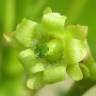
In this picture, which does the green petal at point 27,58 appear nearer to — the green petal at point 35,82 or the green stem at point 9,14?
the green petal at point 35,82

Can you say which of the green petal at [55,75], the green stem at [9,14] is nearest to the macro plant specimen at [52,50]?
the green petal at [55,75]

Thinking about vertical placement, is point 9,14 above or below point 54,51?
above

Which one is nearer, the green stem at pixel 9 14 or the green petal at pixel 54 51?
the green petal at pixel 54 51

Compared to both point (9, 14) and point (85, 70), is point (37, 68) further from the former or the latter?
point (9, 14)

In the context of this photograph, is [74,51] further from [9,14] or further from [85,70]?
[9,14]

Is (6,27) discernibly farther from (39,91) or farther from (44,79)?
(44,79)

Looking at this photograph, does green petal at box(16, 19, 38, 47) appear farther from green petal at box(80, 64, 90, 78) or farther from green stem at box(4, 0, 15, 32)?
green stem at box(4, 0, 15, 32)

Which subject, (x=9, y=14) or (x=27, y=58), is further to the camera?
(x=9, y=14)

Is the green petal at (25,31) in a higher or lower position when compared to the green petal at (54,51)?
higher

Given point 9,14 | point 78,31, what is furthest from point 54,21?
point 9,14

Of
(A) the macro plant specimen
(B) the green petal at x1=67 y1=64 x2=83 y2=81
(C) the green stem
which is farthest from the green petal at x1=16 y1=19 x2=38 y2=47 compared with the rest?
(C) the green stem
